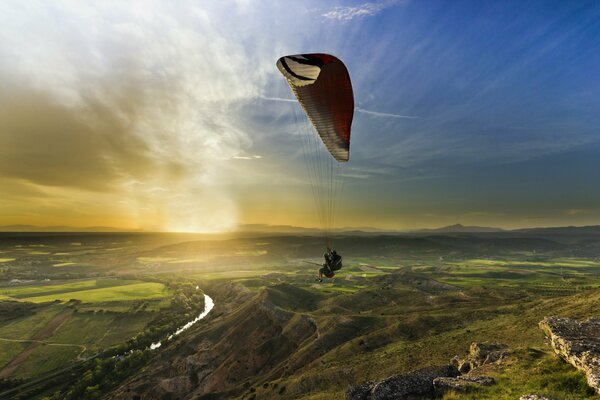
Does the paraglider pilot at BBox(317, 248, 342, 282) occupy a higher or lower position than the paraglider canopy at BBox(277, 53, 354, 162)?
lower

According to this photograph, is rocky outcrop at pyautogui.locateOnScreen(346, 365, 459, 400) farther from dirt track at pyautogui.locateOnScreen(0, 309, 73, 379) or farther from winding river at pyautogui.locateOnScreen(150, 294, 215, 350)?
dirt track at pyautogui.locateOnScreen(0, 309, 73, 379)

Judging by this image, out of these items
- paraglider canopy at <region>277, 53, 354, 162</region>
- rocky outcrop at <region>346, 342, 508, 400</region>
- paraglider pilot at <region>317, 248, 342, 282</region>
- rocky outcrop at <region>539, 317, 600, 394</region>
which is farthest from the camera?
paraglider pilot at <region>317, 248, 342, 282</region>

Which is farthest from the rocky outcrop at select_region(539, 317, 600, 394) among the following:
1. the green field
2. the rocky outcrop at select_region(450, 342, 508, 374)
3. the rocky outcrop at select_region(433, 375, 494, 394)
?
the green field

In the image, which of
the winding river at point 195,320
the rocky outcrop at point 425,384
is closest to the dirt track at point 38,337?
the winding river at point 195,320

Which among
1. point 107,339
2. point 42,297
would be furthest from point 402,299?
point 42,297

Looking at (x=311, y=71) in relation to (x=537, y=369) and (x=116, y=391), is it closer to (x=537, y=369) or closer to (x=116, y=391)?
(x=537, y=369)

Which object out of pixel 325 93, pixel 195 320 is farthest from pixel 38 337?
pixel 325 93
